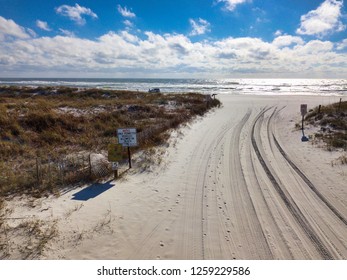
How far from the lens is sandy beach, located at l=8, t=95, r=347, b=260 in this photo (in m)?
4.54

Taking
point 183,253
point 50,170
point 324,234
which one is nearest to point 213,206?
point 183,253

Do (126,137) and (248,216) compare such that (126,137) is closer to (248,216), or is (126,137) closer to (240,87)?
(248,216)

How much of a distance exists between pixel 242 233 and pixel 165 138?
326 inches

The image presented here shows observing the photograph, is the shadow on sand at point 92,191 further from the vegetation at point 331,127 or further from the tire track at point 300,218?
the vegetation at point 331,127

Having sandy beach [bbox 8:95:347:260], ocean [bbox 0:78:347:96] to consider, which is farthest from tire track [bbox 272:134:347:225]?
ocean [bbox 0:78:347:96]

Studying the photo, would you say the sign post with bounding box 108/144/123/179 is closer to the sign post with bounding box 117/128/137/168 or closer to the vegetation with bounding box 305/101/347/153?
the sign post with bounding box 117/128/137/168

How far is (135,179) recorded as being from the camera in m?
7.88

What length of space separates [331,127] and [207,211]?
13528 millimetres

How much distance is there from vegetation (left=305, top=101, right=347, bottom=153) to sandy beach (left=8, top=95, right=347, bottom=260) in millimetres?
1944

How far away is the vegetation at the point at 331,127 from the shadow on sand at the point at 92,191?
33.3 feet

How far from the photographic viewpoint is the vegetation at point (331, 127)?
37.5 feet

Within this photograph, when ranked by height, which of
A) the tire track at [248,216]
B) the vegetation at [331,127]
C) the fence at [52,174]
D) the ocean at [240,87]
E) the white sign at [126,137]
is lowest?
the tire track at [248,216]

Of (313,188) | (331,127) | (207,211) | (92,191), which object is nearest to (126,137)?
(92,191)

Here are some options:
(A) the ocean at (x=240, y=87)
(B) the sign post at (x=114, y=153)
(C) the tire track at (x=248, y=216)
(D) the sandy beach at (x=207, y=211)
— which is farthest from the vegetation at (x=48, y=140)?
(A) the ocean at (x=240, y=87)
